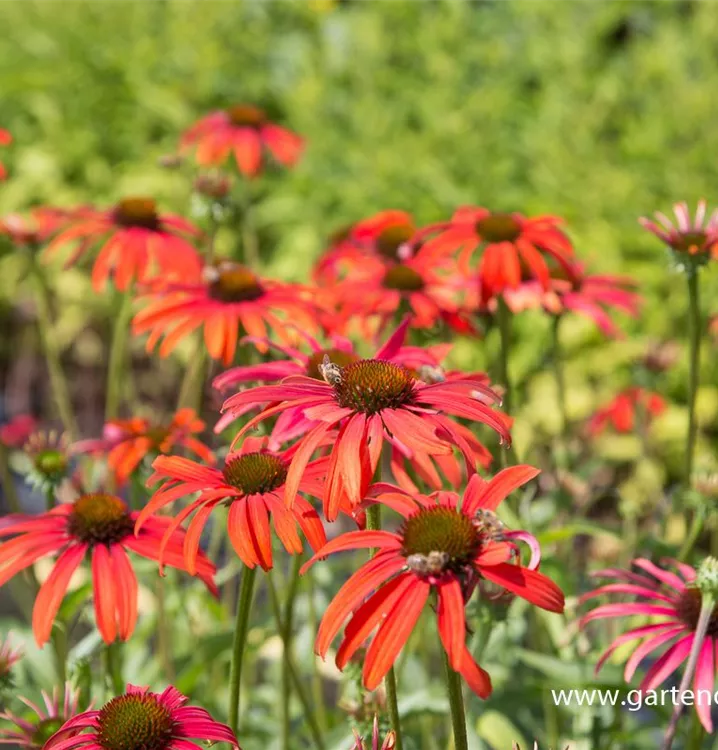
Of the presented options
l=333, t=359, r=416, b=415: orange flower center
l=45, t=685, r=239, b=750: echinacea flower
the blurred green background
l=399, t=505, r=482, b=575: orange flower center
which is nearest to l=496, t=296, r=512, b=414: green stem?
l=333, t=359, r=416, b=415: orange flower center

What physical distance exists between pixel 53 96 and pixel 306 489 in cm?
442

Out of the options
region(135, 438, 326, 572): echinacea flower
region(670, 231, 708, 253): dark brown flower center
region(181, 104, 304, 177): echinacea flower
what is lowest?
region(135, 438, 326, 572): echinacea flower

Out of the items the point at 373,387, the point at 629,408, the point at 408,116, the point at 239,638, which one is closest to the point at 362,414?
the point at 373,387

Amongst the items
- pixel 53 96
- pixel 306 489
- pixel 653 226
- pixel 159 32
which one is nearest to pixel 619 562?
pixel 653 226

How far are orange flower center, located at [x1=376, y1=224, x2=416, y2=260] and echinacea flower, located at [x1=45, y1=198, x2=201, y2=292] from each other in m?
0.33

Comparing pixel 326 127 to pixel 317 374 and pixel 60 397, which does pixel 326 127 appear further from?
pixel 317 374

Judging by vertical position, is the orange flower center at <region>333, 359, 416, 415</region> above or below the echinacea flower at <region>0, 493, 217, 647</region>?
above

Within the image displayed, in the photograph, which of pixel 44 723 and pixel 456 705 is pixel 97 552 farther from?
pixel 456 705

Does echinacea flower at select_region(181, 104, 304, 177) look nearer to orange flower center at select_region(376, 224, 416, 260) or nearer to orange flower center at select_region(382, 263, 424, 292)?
orange flower center at select_region(376, 224, 416, 260)

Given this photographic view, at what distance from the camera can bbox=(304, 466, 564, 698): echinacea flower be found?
2.59 ft

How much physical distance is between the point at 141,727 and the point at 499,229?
Answer: 3.22ft

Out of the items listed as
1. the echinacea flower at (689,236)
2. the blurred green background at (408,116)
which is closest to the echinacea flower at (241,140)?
the blurred green background at (408,116)

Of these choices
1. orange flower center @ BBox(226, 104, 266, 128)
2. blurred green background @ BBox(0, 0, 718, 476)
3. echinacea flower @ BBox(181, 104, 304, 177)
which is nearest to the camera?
echinacea flower @ BBox(181, 104, 304, 177)

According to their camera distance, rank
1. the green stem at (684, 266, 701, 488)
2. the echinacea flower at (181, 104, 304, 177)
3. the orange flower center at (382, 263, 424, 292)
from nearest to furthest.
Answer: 1. the green stem at (684, 266, 701, 488)
2. the orange flower center at (382, 263, 424, 292)
3. the echinacea flower at (181, 104, 304, 177)
